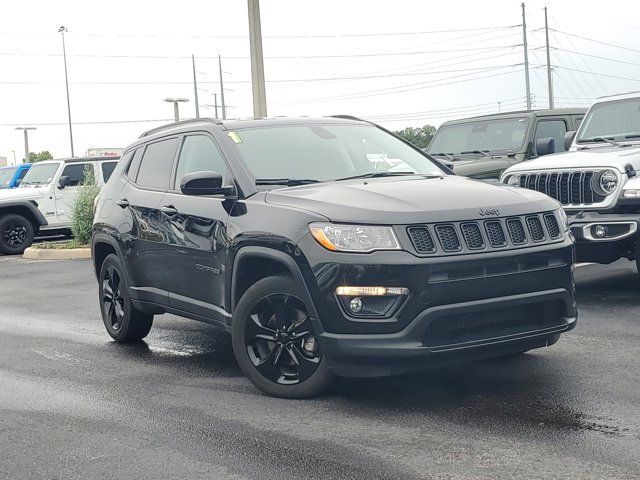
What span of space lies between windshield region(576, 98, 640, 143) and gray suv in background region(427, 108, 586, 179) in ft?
6.35

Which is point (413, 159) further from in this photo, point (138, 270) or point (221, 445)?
point (221, 445)

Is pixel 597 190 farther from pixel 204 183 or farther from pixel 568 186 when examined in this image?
pixel 204 183

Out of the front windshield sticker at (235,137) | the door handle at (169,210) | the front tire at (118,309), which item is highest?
the front windshield sticker at (235,137)

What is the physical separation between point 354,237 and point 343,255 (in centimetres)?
12

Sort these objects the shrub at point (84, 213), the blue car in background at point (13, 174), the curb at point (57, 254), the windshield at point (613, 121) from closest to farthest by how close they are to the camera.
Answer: the windshield at point (613, 121) → the curb at point (57, 254) → the shrub at point (84, 213) → the blue car in background at point (13, 174)

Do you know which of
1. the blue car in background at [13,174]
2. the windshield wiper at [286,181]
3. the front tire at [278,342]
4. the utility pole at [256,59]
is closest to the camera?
the front tire at [278,342]

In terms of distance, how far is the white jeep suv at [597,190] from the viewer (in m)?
8.54

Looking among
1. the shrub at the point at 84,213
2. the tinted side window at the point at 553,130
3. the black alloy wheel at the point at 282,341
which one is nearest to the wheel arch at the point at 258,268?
the black alloy wheel at the point at 282,341

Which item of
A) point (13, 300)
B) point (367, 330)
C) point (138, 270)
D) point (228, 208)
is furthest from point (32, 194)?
point (367, 330)

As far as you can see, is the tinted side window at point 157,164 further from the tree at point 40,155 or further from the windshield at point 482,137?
the tree at point 40,155

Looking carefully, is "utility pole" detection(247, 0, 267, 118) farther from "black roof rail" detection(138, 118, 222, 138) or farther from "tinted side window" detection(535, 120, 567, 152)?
"black roof rail" detection(138, 118, 222, 138)

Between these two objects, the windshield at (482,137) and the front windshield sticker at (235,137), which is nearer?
the front windshield sticker at (235,137)

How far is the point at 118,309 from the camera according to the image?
7.98 m

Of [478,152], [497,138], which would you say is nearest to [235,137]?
[478,152]
